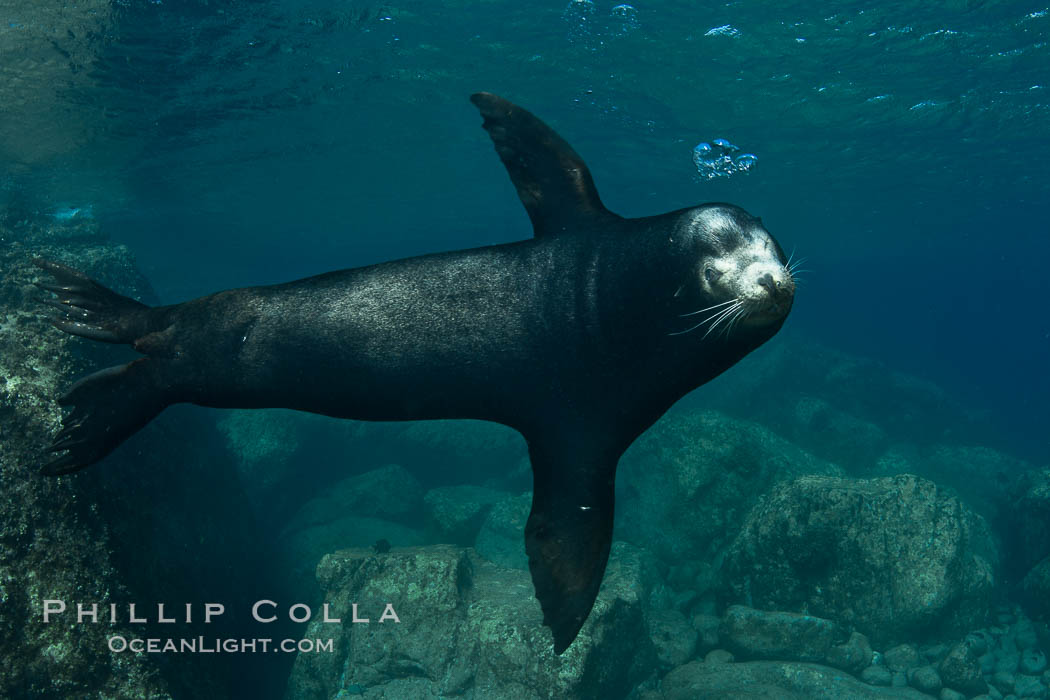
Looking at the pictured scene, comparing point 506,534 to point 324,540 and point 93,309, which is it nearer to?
point 324,540

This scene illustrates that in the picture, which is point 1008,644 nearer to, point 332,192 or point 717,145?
point 717,145

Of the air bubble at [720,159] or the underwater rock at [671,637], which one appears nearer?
the underwater rock at [671,637]

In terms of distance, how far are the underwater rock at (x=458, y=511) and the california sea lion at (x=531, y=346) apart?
7.75 metres

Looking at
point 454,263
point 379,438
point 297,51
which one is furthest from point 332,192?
point 454,263

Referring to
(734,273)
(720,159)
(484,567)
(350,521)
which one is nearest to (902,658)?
(484,567)

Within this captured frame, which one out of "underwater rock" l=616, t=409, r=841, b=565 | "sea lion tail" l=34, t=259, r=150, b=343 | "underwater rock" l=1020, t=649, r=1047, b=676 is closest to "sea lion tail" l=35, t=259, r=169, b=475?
"sea lion tail" l=34, t=259, r=150, b=343

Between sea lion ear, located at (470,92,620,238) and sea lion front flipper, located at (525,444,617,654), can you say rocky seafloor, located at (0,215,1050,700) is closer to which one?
sea lion front flipper, located at (525,444,617,654)

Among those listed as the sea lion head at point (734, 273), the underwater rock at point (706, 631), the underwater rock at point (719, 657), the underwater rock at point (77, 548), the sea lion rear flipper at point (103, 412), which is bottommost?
the underwater rock at point (706, 631)

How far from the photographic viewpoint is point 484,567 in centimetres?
802

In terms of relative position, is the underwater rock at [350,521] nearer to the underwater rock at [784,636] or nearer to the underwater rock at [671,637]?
the underwater rock at [671,637]

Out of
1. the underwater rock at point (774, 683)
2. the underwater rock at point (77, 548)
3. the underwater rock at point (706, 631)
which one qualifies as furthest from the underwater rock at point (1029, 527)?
the underwater rock at point (77, 548)

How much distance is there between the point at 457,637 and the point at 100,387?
4921mm

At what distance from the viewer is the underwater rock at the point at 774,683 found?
588 centimetres

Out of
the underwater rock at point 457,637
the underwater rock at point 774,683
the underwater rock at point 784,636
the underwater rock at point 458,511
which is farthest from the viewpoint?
the underwater rock at point 458,511
